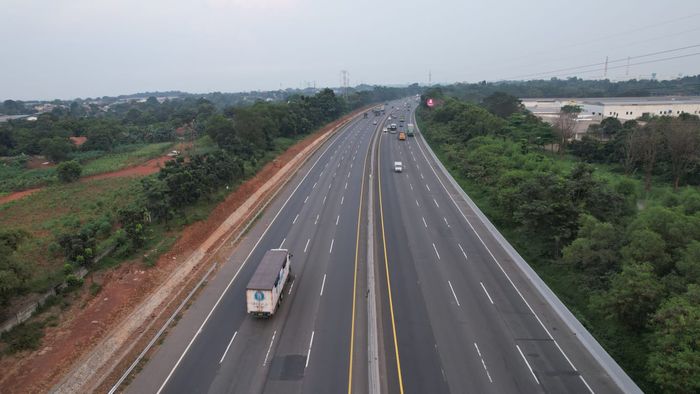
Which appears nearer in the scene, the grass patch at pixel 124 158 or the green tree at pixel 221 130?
the green tree at pixel 221 130

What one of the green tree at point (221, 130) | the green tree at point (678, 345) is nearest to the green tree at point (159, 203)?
the green tree at point (221, 130)

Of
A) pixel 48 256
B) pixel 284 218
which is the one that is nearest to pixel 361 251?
pixel 284 218

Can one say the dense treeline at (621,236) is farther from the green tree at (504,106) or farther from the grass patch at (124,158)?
the grass patch at (124,158)

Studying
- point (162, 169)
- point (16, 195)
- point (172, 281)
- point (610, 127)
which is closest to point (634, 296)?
point (172, 281)

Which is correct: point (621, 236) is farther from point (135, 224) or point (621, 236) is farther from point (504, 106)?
point (504, 106)

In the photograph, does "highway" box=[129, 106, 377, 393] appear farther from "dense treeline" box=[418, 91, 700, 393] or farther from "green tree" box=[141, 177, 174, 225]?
"dense treeline" box=[418, 91, 700, 393]

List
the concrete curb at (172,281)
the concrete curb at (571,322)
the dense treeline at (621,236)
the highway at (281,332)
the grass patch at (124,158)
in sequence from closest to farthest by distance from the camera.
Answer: the dense treeline at (621,236), the concrete curb at (571,322), the highway at (281,332), the concrete curb at (172,281), the grass patch at (124,158)
